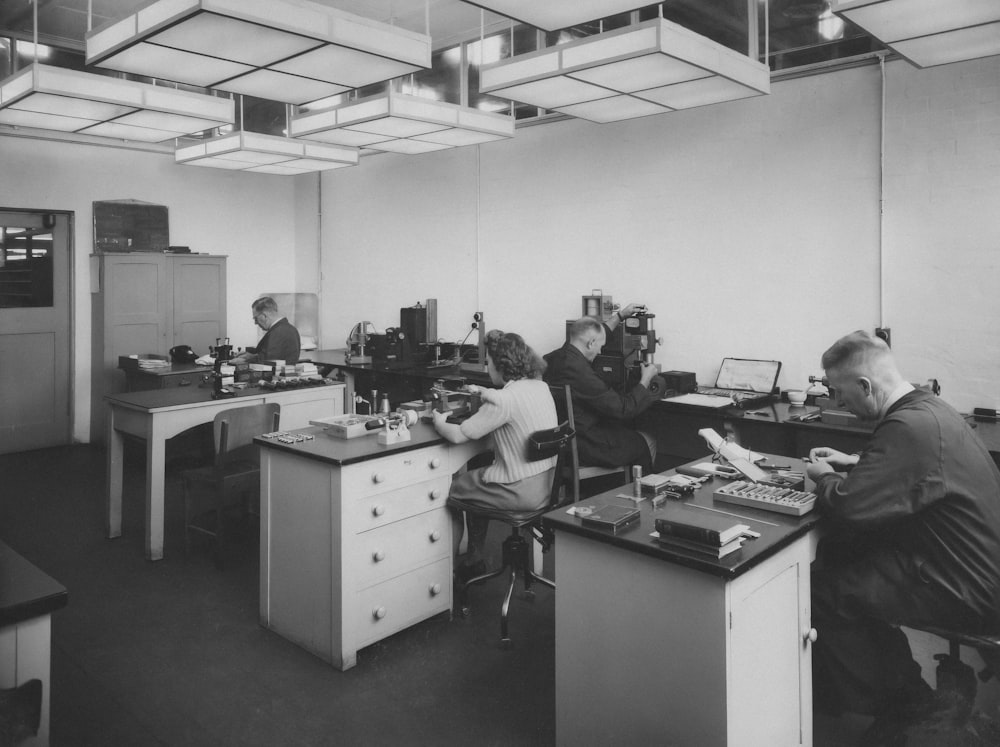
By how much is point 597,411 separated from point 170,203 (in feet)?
19.0

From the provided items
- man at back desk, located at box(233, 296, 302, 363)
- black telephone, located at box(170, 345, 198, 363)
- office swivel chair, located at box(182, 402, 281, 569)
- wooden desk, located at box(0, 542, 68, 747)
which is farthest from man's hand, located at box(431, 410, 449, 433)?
black telephone, located at box(170, 345, 198, 363)

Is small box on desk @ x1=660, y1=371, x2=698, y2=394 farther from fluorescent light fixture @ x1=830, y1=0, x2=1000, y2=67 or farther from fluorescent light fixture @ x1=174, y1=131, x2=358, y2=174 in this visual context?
fluorescent light fixture @ x1=174, y1=131, x2=358, y2=174

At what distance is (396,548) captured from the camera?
3.26 meters

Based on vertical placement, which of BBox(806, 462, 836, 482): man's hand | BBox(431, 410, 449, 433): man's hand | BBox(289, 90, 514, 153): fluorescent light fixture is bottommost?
BBox(806, 462, 836, 482): man's hand

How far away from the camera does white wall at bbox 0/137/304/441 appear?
6.98 metres

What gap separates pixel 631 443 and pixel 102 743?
113 inches

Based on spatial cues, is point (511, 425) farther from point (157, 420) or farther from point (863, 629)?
point (157, 420)

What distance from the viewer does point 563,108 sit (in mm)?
4387

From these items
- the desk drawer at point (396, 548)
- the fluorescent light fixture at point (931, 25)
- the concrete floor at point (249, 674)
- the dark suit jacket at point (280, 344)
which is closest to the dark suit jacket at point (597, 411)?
the concrete floor at point (249, 674)

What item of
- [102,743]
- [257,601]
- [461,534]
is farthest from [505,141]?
[102,743]

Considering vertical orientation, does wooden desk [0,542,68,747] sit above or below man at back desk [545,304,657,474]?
below

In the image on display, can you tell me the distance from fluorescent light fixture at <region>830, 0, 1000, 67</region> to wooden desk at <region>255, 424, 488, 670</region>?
2.48 m

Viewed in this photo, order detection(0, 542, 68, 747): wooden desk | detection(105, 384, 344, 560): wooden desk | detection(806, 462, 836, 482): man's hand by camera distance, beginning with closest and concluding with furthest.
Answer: detection(0, 542, 68, 747): wooden desk, detection(806, 462, 836, 482): man's hand, detection(105, 384, 344, 560): wooden desk

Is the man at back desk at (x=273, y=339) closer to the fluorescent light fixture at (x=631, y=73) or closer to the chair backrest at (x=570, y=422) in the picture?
the chair backrest at (x=570, y=422)
